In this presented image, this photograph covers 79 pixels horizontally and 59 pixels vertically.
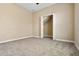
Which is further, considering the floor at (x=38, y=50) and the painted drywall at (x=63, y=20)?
the painted drywall at (x=63, y=20)

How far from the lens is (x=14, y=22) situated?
581 centimetres

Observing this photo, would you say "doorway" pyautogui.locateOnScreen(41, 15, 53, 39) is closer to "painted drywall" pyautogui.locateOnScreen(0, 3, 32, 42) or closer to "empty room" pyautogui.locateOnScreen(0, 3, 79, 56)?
"empty room" pyautogui.locateOnScreen(0, 3, 79, 56)

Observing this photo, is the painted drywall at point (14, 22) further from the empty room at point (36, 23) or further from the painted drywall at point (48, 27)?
the painted drywall at point (48, 27)

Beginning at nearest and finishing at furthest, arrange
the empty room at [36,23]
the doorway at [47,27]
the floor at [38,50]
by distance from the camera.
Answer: the floor at [38,50] < the empty room at [36,23] < the doorway at [47,27]

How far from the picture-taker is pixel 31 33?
7.16 m

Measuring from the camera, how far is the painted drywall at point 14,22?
17.1 ft

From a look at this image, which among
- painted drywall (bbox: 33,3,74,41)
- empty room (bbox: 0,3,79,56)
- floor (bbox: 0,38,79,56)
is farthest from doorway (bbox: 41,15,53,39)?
floor (bbox: 0,38,79,56)

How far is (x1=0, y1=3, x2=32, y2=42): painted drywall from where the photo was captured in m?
5.21

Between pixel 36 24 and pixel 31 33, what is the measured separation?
74 centimetres

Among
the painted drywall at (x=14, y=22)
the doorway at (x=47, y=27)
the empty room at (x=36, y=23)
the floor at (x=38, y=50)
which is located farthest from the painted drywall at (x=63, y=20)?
the painted drywall at (x=14, y=22)

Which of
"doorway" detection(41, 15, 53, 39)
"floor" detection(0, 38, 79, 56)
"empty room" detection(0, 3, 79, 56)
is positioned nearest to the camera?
"floor" detection(0, 38, 79, 56)

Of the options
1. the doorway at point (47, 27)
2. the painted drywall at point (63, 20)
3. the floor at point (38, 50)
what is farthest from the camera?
the doorway at point (47, 27)

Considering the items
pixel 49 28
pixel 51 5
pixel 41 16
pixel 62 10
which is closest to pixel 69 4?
pixel 62 10

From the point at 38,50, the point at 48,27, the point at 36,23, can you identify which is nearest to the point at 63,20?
the point at 48,27
